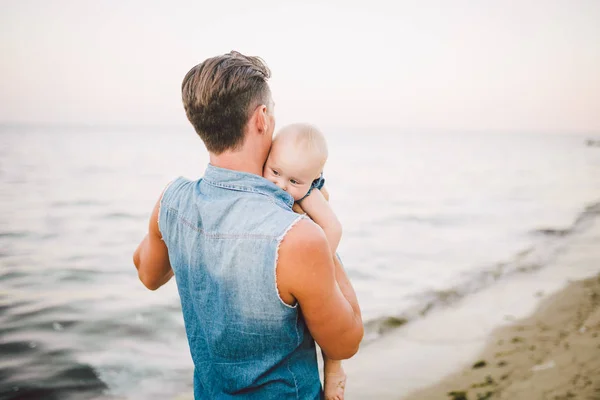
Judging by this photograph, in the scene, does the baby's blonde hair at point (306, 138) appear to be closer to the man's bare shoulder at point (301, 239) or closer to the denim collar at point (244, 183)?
the denim collar at point (244, 183)

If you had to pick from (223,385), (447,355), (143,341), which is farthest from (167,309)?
(223,385)

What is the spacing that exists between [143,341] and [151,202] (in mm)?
10482

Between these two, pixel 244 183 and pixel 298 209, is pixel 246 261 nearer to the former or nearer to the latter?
pixel 244 183

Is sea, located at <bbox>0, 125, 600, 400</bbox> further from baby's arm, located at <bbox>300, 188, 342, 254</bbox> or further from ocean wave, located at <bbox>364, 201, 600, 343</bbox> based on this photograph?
baby's arm, located at <bbox>300, 188, 342, 254</bbox>

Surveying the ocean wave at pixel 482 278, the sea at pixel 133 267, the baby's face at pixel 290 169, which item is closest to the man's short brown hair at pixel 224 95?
the baby's face at pixel 290 169

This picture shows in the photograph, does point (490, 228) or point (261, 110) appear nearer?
point (261, 110)

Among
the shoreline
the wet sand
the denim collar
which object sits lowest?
the shoreline

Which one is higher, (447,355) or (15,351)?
(447,355)

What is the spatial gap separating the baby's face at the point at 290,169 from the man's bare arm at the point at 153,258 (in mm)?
535

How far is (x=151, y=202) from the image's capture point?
50.6ft

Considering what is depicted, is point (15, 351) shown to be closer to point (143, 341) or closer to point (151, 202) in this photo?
point (143, 341)

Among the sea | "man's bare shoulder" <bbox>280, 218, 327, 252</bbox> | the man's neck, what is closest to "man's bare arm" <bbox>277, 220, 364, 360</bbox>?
"man's bare shoulder" <bbox>280, 218, 327, 252</bbox>

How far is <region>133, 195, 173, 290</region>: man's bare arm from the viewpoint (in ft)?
6.40

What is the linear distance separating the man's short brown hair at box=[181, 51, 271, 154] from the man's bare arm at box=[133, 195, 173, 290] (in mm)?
450
